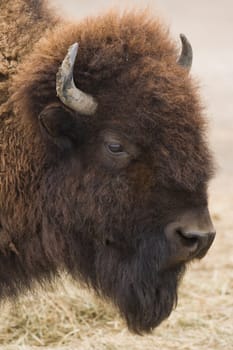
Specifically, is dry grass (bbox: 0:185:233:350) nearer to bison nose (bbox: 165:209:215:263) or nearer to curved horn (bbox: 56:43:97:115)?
bison nose (bbox: 165:209:215:263)

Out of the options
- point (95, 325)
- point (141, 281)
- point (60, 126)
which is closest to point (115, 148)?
point (60, 126)

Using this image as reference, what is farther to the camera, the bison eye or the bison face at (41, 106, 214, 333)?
the bison eye

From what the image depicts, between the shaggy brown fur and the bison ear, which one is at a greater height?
the shaggy brown fur

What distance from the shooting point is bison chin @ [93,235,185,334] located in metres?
4.41

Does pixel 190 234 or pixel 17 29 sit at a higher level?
pixel 17 29

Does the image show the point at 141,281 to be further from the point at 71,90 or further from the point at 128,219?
the point at 71,90

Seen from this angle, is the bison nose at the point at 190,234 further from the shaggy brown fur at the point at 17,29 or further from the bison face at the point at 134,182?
the shaggy brown fur at the point at 17,29

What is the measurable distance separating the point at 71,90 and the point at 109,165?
42 centimetres

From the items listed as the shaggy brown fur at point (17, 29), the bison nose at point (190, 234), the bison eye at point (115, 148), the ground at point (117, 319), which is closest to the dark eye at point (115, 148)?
the bison eye at point (115, 148)

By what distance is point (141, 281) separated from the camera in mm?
4527

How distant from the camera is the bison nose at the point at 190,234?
13.6 feet

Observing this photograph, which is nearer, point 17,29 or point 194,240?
point 194,240


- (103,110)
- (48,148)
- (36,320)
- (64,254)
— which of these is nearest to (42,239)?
(64,254)

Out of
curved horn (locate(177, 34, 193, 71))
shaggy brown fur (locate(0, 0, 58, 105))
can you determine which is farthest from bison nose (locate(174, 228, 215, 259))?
shaggy brown fur (locate(0, 0, 58, 105))
